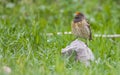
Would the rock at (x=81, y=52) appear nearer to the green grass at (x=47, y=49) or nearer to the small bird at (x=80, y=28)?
the green grass at (x=47, y=49)

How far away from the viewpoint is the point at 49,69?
21.3ft

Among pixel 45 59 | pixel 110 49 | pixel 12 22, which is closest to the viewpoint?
pixel 45 59

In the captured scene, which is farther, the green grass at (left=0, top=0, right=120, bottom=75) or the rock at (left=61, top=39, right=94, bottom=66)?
the rock at (left=61, top=39, right=94, bottom=66)

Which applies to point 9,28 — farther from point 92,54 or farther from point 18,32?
point 92,54

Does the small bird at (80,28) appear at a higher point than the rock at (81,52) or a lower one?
higher

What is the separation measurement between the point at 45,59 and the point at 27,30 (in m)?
1.28

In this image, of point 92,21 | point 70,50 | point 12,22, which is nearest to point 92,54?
point 70,50

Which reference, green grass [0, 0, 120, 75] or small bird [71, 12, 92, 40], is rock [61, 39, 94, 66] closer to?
green grass [0, 0, 120, 75]

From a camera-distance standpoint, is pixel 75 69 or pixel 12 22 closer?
pixel 75 69

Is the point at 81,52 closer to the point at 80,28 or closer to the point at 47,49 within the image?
the point at 47,49

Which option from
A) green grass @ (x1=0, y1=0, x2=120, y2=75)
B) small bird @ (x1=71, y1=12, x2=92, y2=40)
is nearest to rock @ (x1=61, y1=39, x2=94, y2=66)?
green grass @ (x1=0, y1=0, x2=120, y2=75)

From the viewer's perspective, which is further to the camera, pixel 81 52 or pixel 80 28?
pixel 80 28

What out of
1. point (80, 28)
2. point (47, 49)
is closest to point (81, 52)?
point (47, 49)

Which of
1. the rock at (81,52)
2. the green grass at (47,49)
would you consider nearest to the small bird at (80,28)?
the green grass at (47,49)
